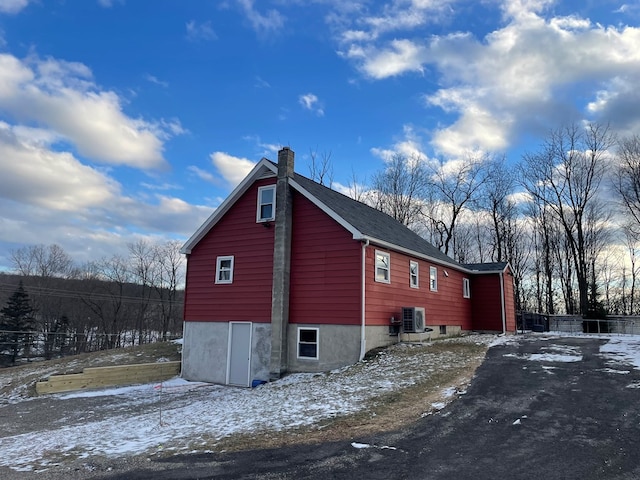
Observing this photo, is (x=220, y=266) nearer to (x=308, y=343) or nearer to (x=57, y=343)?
(x=308, y=343)

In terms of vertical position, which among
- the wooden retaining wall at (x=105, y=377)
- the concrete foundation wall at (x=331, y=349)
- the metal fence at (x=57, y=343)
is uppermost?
the concrete foundation wall at (x=331, y=349)

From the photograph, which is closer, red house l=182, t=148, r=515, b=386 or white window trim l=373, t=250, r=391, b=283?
red house l=182, t=148, r=515, b=386

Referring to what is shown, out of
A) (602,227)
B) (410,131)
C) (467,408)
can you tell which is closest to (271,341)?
(467,408)

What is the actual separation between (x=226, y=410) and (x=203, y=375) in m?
7.74

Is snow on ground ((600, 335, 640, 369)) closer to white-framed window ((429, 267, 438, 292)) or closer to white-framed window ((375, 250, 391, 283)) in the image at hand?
white-framed window ((429, 267, 438, 292))

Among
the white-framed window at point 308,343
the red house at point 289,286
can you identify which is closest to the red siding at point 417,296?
the red house at point 289,286

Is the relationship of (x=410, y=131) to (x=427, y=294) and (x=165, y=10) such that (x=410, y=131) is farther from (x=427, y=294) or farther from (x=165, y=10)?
(x=165, y=10)

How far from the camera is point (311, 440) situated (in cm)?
677

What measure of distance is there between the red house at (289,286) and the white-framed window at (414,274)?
4 cm

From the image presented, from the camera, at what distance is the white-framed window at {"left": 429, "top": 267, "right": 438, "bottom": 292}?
19256mm

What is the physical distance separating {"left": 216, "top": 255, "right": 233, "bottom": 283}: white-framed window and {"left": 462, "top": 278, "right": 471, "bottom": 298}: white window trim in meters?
13.1

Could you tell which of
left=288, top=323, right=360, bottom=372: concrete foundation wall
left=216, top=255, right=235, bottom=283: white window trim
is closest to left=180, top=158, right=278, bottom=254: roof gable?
left=216, top=255, right=235, bottom=283: white window trim

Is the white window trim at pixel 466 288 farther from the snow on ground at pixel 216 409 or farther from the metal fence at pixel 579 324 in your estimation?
the snow on ground at pixel 216 409

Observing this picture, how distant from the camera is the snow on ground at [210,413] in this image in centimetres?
719
